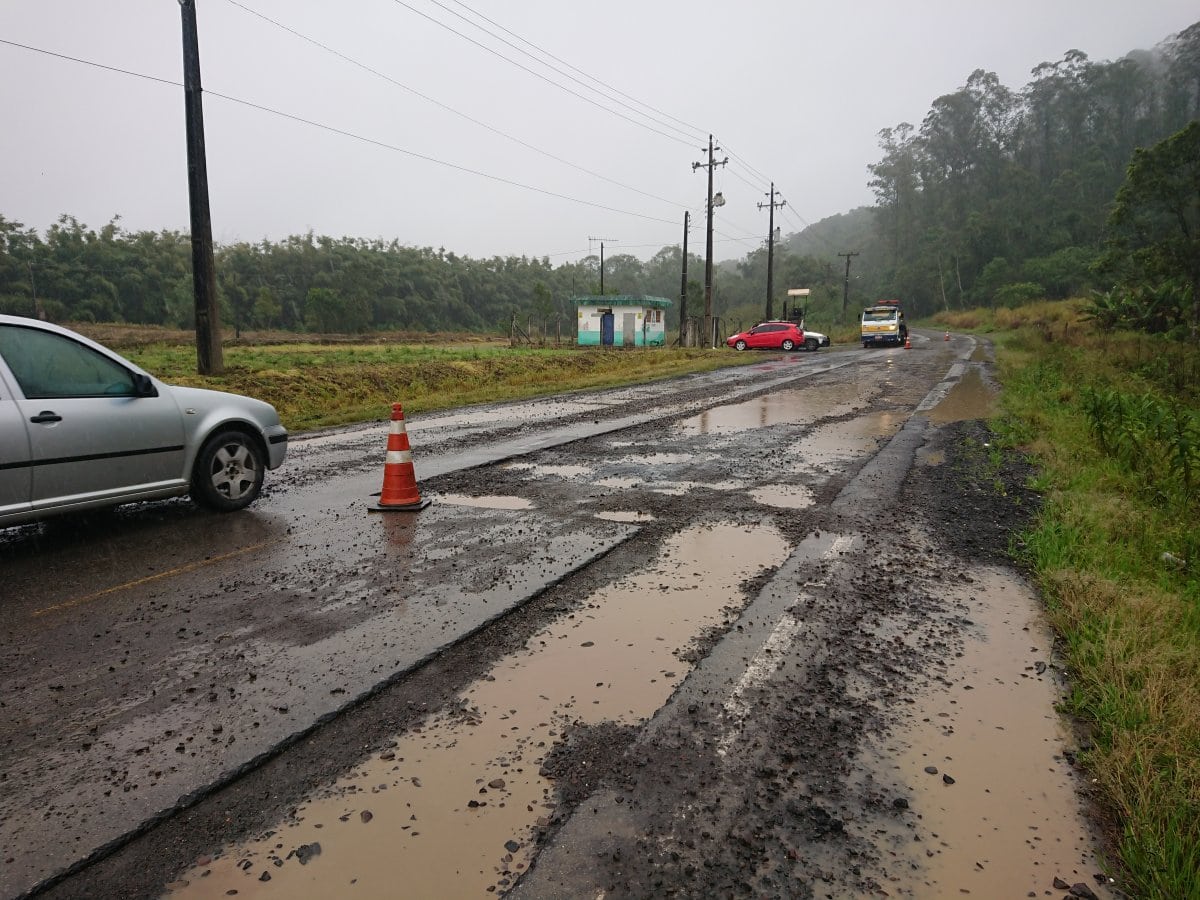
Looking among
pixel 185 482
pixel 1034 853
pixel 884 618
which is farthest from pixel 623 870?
pixel 185 482

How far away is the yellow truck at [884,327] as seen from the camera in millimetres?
38188

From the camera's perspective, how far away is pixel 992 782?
2.71m

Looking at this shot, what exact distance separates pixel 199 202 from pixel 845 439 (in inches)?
522

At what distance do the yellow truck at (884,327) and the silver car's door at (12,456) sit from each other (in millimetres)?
38133

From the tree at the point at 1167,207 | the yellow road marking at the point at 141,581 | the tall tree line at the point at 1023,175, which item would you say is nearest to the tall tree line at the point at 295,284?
the tall tree line at the point at 1023,175

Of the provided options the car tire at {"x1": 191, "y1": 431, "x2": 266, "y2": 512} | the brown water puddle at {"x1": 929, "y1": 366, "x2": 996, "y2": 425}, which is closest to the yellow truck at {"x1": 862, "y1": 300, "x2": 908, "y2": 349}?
the brown water puddle at {"x1": 929, "y1": 366, "x2": 996, "y2": 425}

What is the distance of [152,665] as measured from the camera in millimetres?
3566

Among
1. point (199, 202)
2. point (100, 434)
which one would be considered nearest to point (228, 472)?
point (100, 434)

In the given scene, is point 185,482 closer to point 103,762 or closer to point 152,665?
point 152,665

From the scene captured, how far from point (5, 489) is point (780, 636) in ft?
16.5

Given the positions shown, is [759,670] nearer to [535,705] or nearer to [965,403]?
[535,705]

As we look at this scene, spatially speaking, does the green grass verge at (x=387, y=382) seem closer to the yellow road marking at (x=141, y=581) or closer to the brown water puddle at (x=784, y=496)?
the yellow road marking at (x=141, y=581)

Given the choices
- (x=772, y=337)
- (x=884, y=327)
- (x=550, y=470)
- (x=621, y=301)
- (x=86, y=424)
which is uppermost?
(x=621, y=301)

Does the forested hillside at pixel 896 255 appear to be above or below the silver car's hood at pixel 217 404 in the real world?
above
